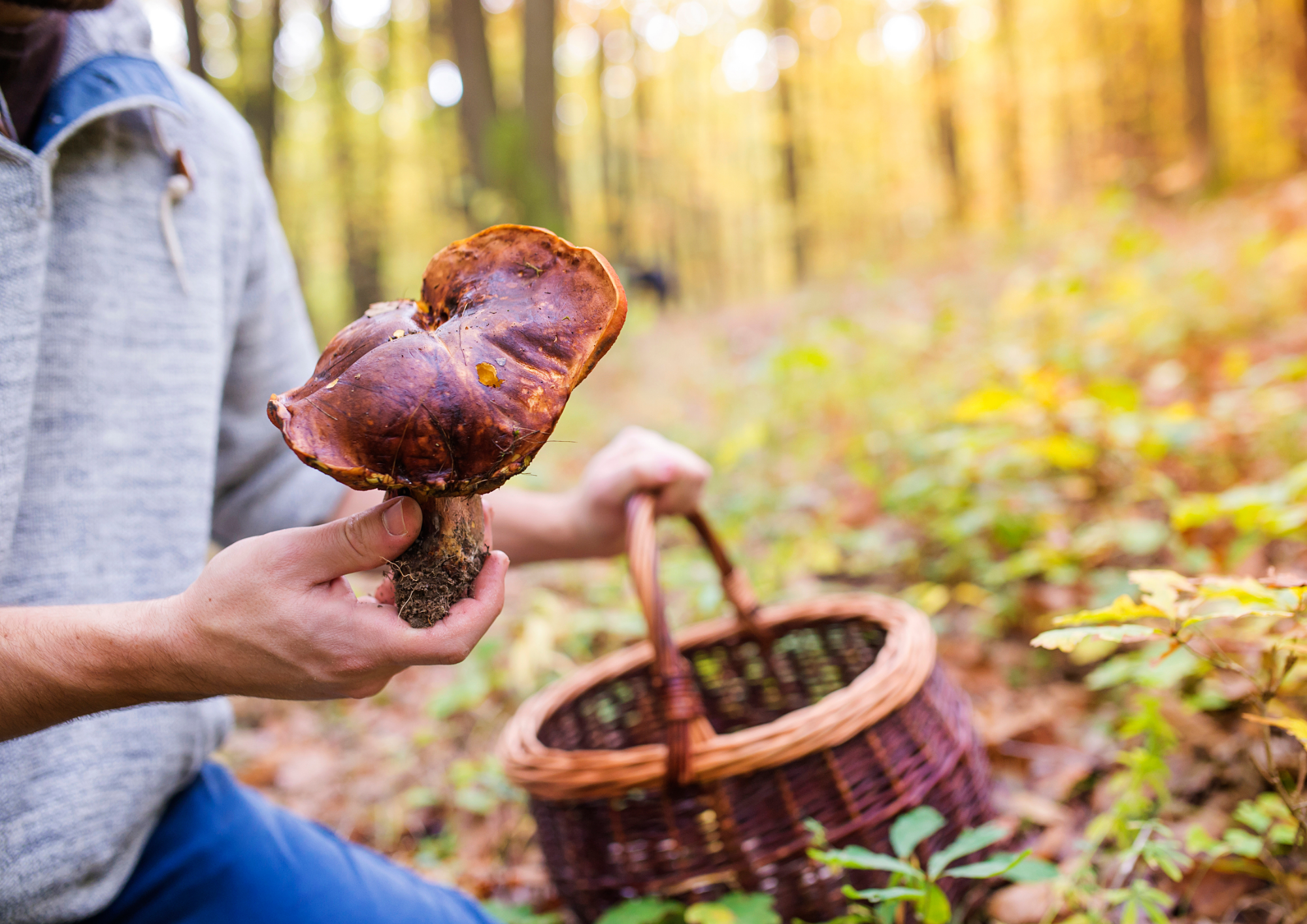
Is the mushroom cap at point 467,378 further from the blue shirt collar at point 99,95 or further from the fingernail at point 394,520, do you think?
the blue shirt collar at point 99,95

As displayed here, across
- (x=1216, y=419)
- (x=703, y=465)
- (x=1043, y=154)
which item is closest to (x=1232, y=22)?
(x=1043, y=154)

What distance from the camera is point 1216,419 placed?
2670mm

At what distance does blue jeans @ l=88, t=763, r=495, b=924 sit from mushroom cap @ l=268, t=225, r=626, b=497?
3.04ft

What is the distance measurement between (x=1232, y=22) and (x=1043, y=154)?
8.76 metres

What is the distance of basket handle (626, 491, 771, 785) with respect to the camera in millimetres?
1327

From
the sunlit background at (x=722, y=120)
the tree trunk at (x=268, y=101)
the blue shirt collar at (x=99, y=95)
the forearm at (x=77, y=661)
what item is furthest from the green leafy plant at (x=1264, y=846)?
the tree trunk at (x=268, y=101)

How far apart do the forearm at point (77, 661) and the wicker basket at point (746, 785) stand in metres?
0.73

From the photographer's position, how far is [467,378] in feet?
Result: 2.78

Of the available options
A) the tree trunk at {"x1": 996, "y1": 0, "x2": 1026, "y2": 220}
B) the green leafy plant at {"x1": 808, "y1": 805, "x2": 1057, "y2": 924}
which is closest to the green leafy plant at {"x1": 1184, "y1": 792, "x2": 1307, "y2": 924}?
the green leafy plant at {"x1": 808, "y1": 805, "x2": 1057, "y2": 924}

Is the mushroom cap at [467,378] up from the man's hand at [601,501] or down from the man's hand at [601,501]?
up

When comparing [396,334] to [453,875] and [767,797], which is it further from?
[453,875]

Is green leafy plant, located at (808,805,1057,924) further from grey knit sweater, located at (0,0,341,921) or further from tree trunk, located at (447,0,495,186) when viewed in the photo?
tree trunk, located at (447,0,495,186)

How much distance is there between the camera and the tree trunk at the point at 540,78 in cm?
853

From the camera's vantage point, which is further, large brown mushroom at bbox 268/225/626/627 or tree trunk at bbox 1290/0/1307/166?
tree trunk at bbox 1290/0/1307/166
